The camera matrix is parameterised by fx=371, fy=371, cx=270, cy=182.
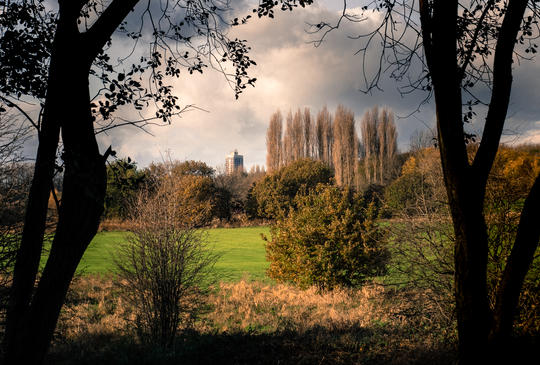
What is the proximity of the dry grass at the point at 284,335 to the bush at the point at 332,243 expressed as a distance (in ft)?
2.06

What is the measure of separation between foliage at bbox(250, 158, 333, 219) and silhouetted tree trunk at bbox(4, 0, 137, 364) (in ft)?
112

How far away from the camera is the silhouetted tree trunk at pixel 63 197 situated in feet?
9.53

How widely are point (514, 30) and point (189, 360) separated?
6481 mm

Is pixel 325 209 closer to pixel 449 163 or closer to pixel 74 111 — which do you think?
pixel 449 163

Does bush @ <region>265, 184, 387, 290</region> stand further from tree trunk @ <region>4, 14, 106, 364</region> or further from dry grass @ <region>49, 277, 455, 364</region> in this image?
tree trunk @ <region>4, 14, 106, 364</region>

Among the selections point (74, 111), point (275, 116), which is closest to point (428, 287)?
point (74, 111)

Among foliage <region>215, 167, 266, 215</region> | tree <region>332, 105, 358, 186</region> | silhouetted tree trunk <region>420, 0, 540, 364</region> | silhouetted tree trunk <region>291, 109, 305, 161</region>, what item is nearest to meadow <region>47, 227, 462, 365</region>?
silhouetted tree trunk <region>420, 0, 540, 364</region>

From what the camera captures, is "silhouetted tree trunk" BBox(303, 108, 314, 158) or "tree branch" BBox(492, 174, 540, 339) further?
"silhouetted tree trunk" BBox(303, 108, 314, 158)

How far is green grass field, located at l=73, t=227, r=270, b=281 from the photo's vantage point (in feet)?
53.7

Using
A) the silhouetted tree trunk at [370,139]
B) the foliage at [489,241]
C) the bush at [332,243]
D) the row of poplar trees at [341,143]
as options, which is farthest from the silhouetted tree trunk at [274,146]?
the foliage at [489,241]

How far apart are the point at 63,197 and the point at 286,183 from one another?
3766 cm

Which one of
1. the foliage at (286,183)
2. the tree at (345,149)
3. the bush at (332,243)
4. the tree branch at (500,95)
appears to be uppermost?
the tree at (345,149)

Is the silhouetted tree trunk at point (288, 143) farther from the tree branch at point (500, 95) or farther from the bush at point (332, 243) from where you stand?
the tree branch at point (500, 95)

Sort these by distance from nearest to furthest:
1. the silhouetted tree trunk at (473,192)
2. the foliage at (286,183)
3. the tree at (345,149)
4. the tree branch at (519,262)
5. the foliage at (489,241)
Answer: the tree branch at (519,262), the silhouetted tree trunk at (473,192), the foliage at (489,241), the foliage at (286,183), the tree at (345,149)
